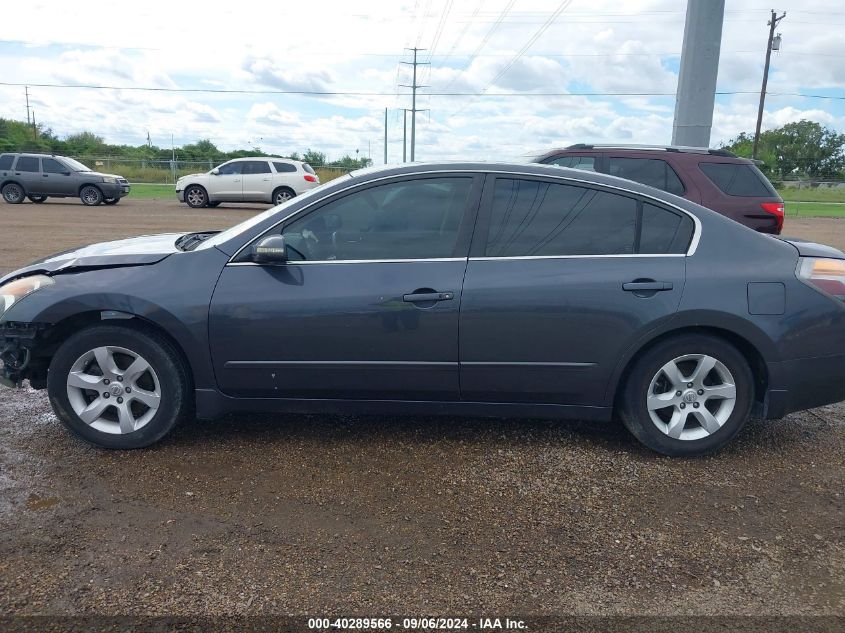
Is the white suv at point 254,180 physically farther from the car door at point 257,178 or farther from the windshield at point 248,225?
the windshield at point 248,225

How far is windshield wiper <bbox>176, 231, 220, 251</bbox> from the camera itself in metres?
4.22

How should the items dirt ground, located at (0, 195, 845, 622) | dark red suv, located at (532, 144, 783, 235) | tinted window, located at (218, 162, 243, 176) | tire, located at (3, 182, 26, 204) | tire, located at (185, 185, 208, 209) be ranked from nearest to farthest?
dirt ground, located at (0, 195, 845, 622) → dark red suv, located at (532, 144, 783, 235) → tinted window, located at (218, 162, 243, 176) → tire, located at (3, 182, 26, 204) → tire, located at (185, 185, 208, 209)

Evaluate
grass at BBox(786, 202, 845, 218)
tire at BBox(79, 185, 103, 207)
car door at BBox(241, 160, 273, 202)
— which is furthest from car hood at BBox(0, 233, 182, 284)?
grass at BBox(786, 202, 845, 218)

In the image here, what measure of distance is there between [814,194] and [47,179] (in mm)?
Answer: 42393

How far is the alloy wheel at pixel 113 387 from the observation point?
385cm

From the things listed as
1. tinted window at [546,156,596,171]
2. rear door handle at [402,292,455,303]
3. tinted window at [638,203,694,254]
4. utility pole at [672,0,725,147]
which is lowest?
rear door handle at [402,292,455,303]

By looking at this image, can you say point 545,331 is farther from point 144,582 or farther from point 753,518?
point 144,582

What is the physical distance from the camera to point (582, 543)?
3.02 m

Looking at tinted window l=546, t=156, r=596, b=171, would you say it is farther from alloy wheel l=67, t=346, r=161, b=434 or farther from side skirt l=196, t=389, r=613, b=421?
alloy wheel l=67, t=346, r=161, b=434

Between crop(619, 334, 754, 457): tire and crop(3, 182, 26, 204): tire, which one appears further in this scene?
crop(3, 182, 26, 204): tire

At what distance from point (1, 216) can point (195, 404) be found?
708 inches

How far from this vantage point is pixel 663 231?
154 inches

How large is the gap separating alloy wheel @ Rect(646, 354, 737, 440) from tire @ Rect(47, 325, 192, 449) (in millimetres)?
2662

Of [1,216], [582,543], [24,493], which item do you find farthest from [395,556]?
[1,216]
